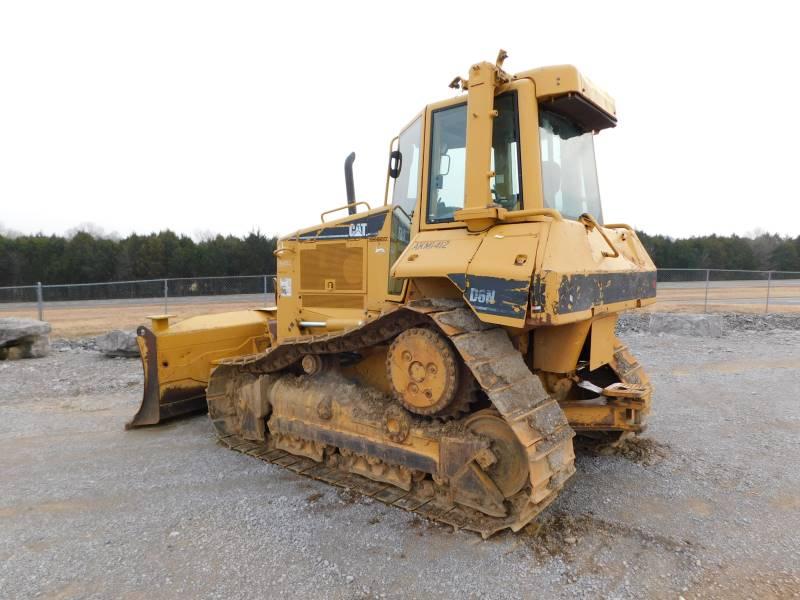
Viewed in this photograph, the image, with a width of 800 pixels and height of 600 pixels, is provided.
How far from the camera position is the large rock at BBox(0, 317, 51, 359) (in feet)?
32.3

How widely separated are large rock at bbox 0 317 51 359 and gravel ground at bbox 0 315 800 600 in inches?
198

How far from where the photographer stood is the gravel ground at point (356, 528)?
9.78 ft

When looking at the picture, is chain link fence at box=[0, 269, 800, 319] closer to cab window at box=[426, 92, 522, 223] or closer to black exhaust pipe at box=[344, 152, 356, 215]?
black exhaust pipe at box=[344, 152, 356, 215]

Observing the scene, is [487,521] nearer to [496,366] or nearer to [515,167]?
[496,366]

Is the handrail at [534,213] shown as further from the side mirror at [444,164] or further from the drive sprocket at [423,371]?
the drive sprocket at [423,371]

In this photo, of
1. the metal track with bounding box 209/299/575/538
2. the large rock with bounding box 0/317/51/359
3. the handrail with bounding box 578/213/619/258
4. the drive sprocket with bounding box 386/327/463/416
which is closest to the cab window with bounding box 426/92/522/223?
the handrail with bounding box 578/213/619/258

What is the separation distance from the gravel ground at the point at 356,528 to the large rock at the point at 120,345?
13.8 ft

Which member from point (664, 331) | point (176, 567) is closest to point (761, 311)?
point (664, 331)

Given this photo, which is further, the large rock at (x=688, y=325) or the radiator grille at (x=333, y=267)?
the large rock at (x=688, y=325)

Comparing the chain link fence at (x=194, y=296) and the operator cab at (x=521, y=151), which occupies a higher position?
the operator cab at (x=521, y=151)

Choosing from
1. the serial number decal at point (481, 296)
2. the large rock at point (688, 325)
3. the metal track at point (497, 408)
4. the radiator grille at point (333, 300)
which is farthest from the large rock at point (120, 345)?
the large rock at point (688, 325)

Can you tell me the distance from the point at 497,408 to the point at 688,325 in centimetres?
1135

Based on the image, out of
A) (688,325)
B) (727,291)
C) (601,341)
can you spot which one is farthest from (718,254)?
(601,341)

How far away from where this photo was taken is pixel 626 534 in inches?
137
